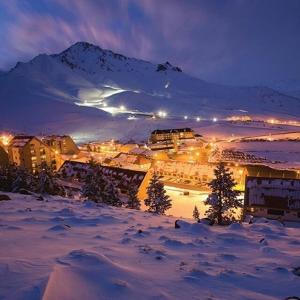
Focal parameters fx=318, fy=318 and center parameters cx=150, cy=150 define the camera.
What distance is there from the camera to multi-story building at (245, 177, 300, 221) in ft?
111

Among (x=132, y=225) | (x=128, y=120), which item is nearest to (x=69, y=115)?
(x=128, y=120)

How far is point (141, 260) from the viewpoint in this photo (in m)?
9.98

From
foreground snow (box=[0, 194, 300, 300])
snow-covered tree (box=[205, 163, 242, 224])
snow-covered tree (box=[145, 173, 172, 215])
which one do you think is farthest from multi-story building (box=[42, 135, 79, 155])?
foreground snow (box=[0, 194, 300, 300])

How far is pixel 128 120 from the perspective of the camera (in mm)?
176375

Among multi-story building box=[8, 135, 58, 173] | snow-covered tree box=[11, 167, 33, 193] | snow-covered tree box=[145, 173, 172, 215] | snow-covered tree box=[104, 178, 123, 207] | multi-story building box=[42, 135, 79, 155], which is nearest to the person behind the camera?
snow-covered tree box=[11, 167, 33, 193]

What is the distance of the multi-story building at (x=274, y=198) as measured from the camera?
33.7 meters

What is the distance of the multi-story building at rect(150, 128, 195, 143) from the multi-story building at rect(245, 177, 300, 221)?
81029mm

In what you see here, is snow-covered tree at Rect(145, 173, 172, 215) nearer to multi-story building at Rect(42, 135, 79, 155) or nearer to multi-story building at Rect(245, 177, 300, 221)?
multi-story building at Rect(245, 177, 300, 221)

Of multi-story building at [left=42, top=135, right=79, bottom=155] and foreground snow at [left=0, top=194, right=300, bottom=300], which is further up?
multi-story building at [left=42, top=135, right=79, bottom=155]

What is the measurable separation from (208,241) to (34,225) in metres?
7.81

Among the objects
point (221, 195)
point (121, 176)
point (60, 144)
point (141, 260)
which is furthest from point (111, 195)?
point (60, 144)

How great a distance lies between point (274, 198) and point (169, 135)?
8812 centimetres

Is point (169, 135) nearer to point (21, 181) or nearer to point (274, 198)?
point (274, 198)

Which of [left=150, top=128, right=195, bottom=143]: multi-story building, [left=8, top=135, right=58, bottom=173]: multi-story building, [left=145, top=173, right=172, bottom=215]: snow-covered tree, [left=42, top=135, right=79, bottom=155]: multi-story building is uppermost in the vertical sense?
→ [left=150, top=128, right=195, bottom=143]: multi-story building
